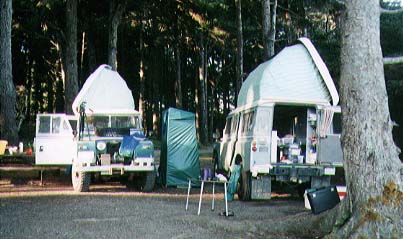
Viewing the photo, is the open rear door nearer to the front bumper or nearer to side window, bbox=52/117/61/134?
side window, bbox=52/117/61/134

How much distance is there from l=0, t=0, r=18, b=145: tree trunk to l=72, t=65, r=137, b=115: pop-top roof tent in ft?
16.4

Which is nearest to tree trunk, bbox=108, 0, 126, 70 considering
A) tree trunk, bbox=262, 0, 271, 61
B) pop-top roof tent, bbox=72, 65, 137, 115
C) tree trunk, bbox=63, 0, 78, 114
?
tree trunk, bbox=63, 0, 78, 114

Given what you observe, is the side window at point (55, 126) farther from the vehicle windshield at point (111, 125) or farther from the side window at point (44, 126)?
the vehicle windshield at point (111, 125)

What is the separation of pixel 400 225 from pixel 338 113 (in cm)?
629

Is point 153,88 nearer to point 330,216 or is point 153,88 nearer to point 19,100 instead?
point 19,100

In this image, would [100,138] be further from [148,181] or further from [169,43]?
[169,43]

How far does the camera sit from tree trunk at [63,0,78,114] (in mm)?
21031

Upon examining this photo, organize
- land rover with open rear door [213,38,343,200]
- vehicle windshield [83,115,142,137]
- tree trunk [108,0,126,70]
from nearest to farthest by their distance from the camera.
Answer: land rover with open rear door [213,38,343,200]
vehicle windshield [83,115,142,137]
tree trunk [108,0,126,70]

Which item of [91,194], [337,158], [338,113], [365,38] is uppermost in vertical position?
[365,38]

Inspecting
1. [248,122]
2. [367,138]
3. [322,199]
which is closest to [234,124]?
[248,122]

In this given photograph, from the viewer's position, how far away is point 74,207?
11.0 meters

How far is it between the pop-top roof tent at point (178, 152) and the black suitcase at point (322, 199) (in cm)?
724

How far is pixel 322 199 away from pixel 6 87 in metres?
14.9

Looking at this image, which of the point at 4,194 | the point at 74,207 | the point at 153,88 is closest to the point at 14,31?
the point at 153,88
